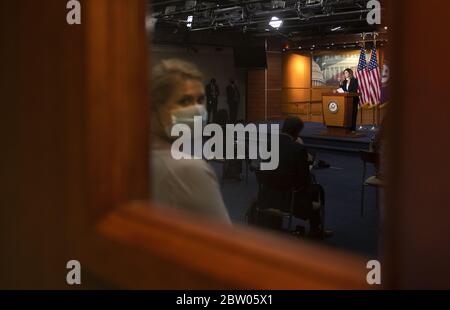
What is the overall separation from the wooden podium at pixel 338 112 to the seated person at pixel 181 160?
29.7ft

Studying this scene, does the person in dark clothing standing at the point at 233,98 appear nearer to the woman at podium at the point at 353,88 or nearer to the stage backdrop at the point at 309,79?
the stage backdrop at the point at 309,79

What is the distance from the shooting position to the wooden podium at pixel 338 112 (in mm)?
9922

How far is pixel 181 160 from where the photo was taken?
48.4 inches

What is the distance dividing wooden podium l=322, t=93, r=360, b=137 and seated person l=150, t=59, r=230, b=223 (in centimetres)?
905

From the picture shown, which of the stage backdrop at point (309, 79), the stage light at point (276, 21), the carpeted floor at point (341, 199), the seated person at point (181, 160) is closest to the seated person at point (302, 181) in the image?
the carpeted floor at point (341, 199)

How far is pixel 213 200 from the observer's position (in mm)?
1203

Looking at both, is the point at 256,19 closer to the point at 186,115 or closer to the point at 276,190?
the point at 276,190

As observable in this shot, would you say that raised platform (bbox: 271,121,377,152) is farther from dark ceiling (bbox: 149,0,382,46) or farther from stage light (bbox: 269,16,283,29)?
stage light (bbox: 269,16,283,29)

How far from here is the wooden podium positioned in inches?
391

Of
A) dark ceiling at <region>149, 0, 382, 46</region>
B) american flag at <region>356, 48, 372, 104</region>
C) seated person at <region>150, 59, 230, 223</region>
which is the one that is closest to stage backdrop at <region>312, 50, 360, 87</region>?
dark ceiling at <region>149, 0, 382, 46</region>
